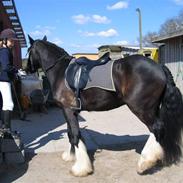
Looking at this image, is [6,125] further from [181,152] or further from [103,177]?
[181,152]

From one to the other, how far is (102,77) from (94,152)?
67.5 inches

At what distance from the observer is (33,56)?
631 centimetres

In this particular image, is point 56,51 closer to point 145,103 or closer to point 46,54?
point 46,54

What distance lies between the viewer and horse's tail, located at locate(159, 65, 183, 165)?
17.5ft

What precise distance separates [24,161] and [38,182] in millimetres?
1028

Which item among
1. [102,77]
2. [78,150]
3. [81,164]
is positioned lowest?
[81,164]

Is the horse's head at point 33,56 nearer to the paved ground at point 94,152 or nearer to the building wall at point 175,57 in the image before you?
the paved ground at point 94,152

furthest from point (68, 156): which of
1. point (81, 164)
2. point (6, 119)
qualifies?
point (6, 119)

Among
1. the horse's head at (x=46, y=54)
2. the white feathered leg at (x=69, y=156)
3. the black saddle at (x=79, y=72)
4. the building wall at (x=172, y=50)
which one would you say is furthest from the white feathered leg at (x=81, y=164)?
the building wall at (x=172, y=50)

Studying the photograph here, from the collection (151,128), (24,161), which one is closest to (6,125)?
(24,161)

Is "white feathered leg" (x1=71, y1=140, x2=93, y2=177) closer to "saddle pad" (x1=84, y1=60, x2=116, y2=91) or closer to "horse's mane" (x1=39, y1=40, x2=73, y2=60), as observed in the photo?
"saddle pad" (x1=84, y1=60, x2=116, y2=91)

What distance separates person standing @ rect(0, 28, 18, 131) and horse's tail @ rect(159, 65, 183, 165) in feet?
8.25

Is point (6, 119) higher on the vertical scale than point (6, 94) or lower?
lower

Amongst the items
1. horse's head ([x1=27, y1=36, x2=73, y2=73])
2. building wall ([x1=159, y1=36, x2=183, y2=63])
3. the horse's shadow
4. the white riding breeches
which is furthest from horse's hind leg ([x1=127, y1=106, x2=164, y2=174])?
building wall ([x1=159, y1=36, x2=183, y2=63])
